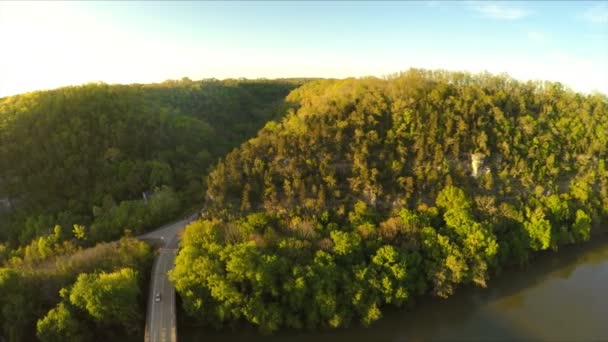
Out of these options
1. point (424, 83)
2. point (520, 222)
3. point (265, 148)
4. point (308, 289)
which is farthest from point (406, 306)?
point (424, 83)

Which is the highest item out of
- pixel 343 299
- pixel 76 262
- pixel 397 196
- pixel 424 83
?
pixel 424 83

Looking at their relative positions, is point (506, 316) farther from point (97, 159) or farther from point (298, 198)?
point (97, 159)

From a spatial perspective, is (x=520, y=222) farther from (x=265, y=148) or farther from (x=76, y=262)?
(x=76, y=262)

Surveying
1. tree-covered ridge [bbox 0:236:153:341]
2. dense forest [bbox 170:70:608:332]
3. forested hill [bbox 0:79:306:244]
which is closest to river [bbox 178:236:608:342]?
dense forest [bbox 170:70:608:332]

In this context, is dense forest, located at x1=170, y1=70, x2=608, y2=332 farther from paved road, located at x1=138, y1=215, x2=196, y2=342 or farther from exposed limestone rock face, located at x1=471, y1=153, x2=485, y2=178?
paved road, located at x1=138, y1=215, x2=196, y2=342

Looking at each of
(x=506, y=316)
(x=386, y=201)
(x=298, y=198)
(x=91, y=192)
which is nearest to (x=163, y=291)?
(x=298, y=198)
